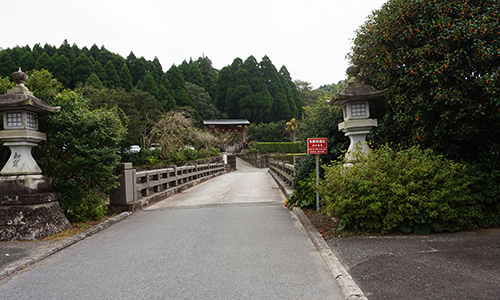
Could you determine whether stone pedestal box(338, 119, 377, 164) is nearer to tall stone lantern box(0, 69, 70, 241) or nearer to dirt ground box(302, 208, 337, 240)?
dirt ground box(302, 208, 337, 240)

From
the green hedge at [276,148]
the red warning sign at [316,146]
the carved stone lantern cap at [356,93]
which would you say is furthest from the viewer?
the green hedge at [276,148]

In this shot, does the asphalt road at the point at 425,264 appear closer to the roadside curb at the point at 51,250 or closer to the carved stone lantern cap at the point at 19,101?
the roadside curb at the point at 51,250

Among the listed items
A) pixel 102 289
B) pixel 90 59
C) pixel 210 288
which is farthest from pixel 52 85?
pixel 90 59

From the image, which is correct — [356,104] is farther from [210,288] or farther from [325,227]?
[210,288]

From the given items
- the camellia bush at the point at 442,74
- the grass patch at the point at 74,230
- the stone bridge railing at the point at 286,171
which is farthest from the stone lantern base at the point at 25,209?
the stone bridge railing at the point at 286,171

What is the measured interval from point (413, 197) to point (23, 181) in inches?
246

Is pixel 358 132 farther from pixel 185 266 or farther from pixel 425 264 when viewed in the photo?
pixel 185 266

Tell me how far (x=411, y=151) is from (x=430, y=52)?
1.68m

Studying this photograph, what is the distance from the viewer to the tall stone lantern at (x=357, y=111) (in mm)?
5812

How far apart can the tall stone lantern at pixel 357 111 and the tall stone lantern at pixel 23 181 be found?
5396 millimetres

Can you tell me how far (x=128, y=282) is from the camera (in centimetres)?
332

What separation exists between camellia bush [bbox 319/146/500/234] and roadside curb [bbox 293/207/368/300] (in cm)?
52

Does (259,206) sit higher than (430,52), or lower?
lower

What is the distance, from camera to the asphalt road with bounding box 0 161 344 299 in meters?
3.07
